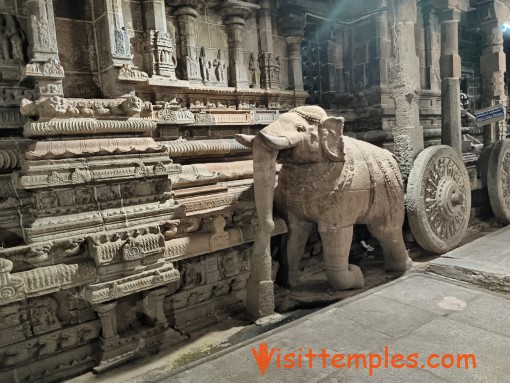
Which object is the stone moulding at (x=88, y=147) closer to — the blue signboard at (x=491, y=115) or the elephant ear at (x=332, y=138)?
the elephant ear at (x=332, y=138)

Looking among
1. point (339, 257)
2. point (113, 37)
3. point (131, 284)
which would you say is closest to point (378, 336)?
point (339, 257)

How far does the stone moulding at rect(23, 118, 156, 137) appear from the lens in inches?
116

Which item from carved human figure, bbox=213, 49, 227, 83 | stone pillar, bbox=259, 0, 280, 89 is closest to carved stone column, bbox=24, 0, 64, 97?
carved human figure, bbox=213, 49, 227, 83

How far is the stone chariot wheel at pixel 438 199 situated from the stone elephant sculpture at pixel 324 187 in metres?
0.55

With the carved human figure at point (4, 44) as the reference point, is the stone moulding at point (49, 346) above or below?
below

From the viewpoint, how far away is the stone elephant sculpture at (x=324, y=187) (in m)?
3.26

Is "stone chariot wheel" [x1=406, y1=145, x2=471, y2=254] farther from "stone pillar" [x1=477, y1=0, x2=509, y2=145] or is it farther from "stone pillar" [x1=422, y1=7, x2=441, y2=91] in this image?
"stone pillar" [x1=477, y1=0, x2=509, y2=145]

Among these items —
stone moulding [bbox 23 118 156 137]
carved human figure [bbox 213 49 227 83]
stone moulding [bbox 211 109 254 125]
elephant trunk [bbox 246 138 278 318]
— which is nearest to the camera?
stone moulding [bbox 23 118 156 137]

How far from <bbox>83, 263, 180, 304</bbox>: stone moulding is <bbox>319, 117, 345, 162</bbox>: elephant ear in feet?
5.43

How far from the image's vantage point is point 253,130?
5422mm

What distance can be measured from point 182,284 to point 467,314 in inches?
94.6

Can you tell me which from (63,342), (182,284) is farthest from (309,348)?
(63,342)

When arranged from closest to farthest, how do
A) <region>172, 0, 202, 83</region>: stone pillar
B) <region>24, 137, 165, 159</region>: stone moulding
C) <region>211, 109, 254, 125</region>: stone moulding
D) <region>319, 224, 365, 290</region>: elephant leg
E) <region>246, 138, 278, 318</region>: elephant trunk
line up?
<region>24, 137, 165, 159</region>: stone moulding
<region>246, 138, 278, 318</region>: elephant trunk
<region>319, 224, 365, 290</region>: elephant leg
<region>172, 0, 202, 83</region>: stone pillar
<region>211, 109, 254, 125</region>: stone moulding

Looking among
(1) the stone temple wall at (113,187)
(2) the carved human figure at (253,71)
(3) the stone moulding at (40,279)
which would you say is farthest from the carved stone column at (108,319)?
(2) the carved human figure at (253,71)
